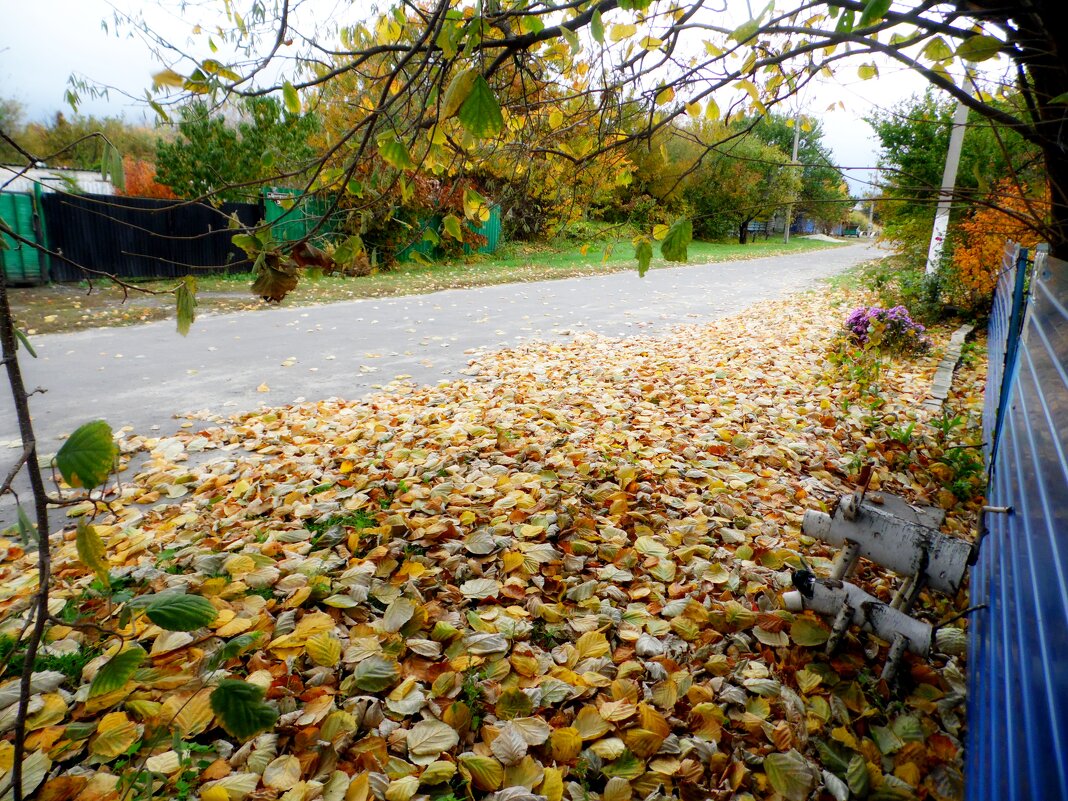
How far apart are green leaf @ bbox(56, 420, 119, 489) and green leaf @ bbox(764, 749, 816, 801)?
6.12 ft

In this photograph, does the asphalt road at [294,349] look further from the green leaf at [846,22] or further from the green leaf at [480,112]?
the green leaf at [846,22]

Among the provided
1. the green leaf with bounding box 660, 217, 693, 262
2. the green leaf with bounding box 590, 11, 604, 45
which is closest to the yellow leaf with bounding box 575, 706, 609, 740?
the green leaf with bounding box 660, 217, 693, 262

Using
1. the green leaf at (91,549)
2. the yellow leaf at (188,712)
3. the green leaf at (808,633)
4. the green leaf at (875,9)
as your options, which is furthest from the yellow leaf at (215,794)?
the green leaf at (875,9)

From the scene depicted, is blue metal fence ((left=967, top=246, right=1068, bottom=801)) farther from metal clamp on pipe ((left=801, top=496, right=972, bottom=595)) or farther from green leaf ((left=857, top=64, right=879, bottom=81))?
green leaf ((left=857, top=64, right=879, bottom=81))

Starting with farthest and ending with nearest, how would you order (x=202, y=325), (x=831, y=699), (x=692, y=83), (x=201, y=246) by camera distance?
(x=201, y=246), (x=202, y=325), (x=692, y=83), (x=831, y=699)

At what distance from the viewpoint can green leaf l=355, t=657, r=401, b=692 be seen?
81.2 inches

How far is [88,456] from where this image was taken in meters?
0.83

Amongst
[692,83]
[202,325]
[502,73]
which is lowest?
[202,325]

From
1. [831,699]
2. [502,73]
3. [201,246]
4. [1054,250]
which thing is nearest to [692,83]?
[502,73]

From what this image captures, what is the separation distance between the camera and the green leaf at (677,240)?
69.4 inches

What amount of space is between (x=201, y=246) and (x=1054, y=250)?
1451 cm

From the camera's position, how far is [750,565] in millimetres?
2783

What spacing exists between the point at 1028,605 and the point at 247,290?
12.3 metres

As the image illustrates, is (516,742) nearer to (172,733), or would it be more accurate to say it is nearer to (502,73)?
(172,733)
